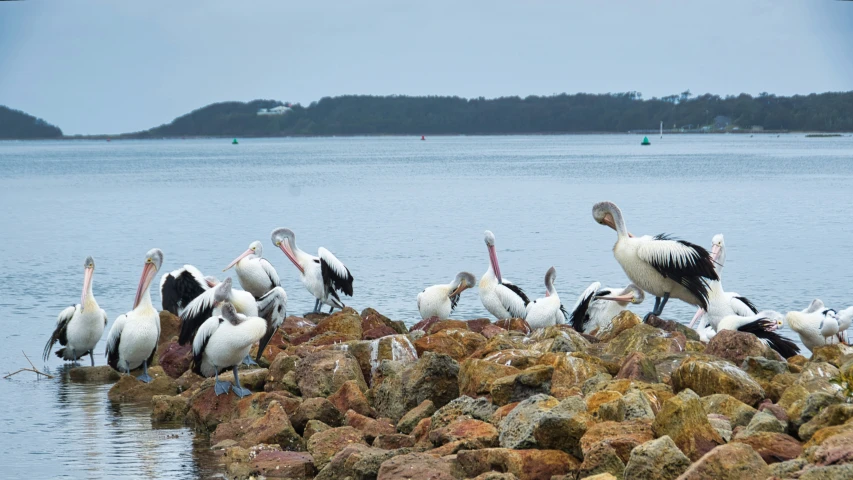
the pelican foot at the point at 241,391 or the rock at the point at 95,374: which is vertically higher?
the pelican foot at the point at 241,391

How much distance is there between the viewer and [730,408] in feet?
18.0

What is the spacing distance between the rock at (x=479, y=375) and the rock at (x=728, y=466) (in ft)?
6.59

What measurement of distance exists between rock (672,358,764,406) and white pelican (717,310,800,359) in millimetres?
1606

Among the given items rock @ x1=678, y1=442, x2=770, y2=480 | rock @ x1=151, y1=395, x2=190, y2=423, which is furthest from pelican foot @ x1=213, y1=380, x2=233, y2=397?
rock @ x1=678, y1=442, x2=770, y2=480

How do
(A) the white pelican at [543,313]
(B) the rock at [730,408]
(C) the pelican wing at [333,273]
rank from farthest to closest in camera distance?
1. (C) the pelican wing at [333,273]
2. (A) the white pelican at [543,313]
3. (B) the rock at [730,408]

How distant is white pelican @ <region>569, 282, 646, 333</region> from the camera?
935 cm

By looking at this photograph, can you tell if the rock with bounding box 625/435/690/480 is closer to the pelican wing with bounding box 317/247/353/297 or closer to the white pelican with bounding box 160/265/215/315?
the white pelican with bounding box 160/265/215/315

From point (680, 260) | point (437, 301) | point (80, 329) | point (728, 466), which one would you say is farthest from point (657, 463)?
point (80, 329)

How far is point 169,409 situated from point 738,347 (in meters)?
3.86

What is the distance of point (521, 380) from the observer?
19.6 feet

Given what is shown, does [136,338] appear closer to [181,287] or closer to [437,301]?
[181,287]

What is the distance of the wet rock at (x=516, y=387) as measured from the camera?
19.6 ft

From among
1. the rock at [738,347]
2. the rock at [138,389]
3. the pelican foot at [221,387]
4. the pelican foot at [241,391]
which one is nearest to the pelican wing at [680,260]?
the rock at [738,347]

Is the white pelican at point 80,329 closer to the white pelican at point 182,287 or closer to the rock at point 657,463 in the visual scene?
the white pelican at point 182,287
